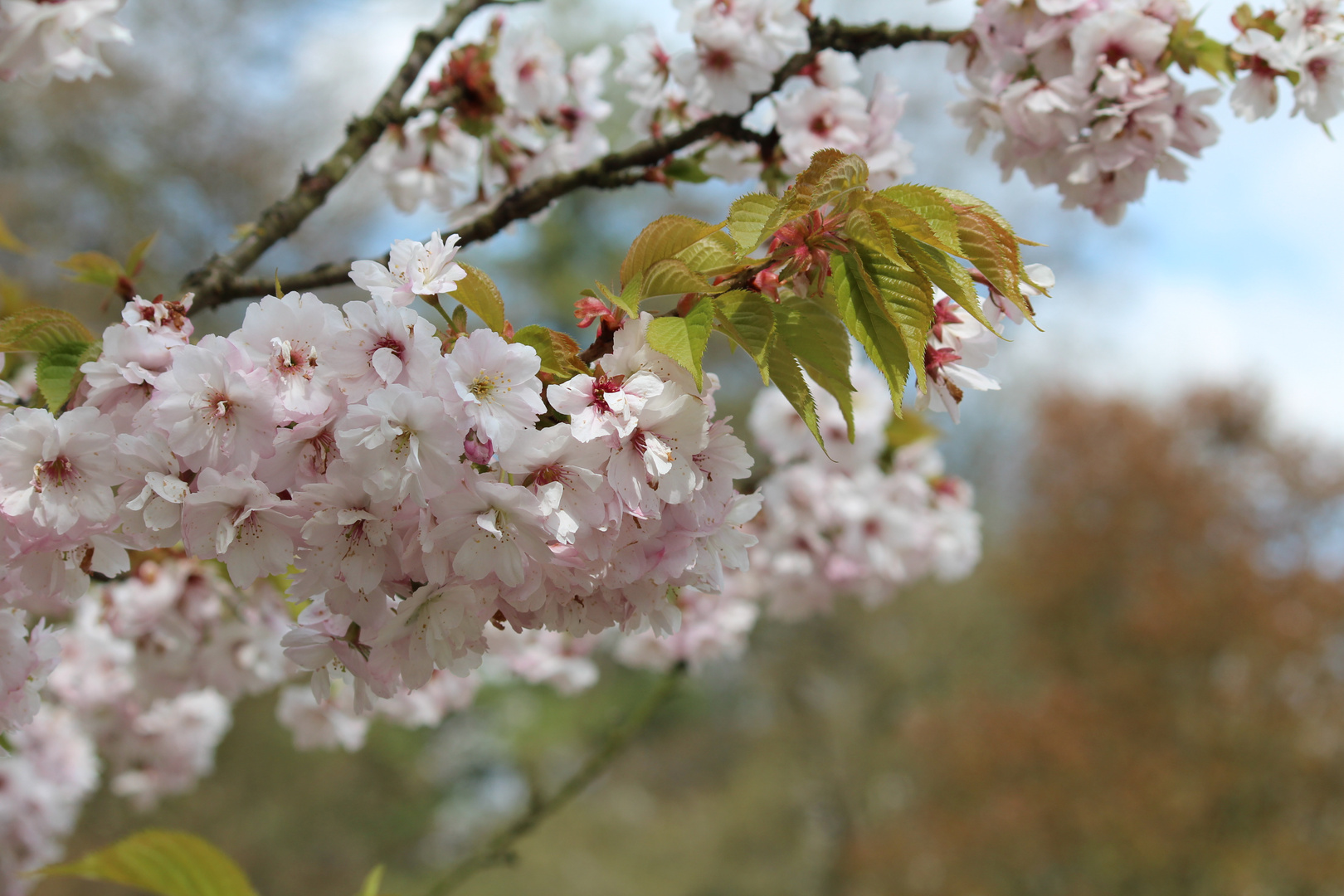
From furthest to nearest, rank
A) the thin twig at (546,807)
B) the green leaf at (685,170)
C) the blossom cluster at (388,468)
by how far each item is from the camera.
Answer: the thin twig at (546,807), the green leaf at (685,170), the blossom cluster at (388,468)

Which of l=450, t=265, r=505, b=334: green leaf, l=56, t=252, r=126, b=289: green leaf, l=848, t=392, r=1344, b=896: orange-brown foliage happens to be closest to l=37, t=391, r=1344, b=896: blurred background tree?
l=848, t=392, r=1344, b=896: orange-brown foliage

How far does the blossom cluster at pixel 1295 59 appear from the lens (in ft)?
4.47

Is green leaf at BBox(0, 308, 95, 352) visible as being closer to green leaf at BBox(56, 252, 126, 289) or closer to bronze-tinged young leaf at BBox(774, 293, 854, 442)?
green leaf at BBox(56, 252, 126, 289)

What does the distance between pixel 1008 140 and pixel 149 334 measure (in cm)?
127

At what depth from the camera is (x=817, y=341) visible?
0.75 metres

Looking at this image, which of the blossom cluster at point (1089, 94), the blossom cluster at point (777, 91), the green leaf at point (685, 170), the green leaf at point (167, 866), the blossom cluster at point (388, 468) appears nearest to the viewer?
the blossom cluster at point (388, 468)

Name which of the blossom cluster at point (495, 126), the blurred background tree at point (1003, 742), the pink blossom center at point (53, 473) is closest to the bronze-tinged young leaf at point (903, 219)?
the pink blossom center at point (53, 473)

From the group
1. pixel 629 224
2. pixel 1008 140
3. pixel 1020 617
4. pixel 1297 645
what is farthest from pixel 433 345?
pixel 1020 617

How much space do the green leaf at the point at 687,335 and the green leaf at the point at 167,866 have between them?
2.42 feet

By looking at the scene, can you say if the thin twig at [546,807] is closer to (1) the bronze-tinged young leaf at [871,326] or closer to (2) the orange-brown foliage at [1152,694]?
(1) the bronze-tinged young leaf at [871,326]

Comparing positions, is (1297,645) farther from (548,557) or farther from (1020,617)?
(548,557)

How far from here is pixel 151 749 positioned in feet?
9.15

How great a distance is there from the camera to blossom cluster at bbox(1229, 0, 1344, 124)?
1363mm

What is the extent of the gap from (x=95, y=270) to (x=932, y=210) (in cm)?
104
